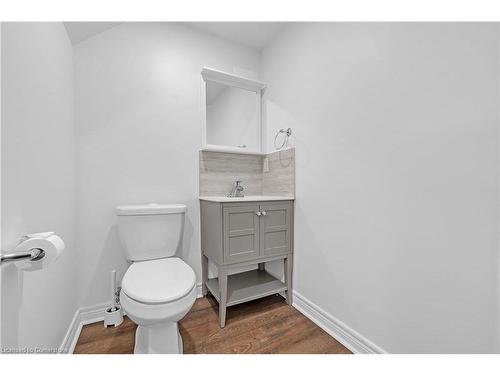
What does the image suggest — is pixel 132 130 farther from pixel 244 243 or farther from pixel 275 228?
pixel 275 228

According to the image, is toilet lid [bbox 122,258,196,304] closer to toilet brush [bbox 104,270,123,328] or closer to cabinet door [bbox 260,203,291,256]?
toilet brush [bbox 104,270,123,328]

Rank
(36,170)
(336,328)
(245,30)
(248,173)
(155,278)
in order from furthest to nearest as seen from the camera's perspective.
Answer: (248,173) → (245,30) → (336,328) → (155,278) → (36,170)

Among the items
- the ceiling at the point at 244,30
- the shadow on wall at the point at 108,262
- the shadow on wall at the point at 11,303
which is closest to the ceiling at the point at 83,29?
the ceiling at the point at 244,30

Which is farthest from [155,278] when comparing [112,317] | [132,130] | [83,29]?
[83,29]

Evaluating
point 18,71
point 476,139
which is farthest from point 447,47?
point 18,71

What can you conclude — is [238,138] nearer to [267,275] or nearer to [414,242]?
[267,275]

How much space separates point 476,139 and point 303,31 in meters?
1.34

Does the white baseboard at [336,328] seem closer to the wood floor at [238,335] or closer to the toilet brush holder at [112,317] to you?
the wood floor at [238,335]

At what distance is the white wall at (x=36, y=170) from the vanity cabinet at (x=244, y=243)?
32.7 inches

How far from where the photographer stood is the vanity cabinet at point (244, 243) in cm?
138

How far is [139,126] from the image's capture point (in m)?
1.54

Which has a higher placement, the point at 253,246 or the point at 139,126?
the point at 139,126

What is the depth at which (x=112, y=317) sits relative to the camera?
1.37 meters

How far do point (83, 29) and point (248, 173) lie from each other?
1.49 m
